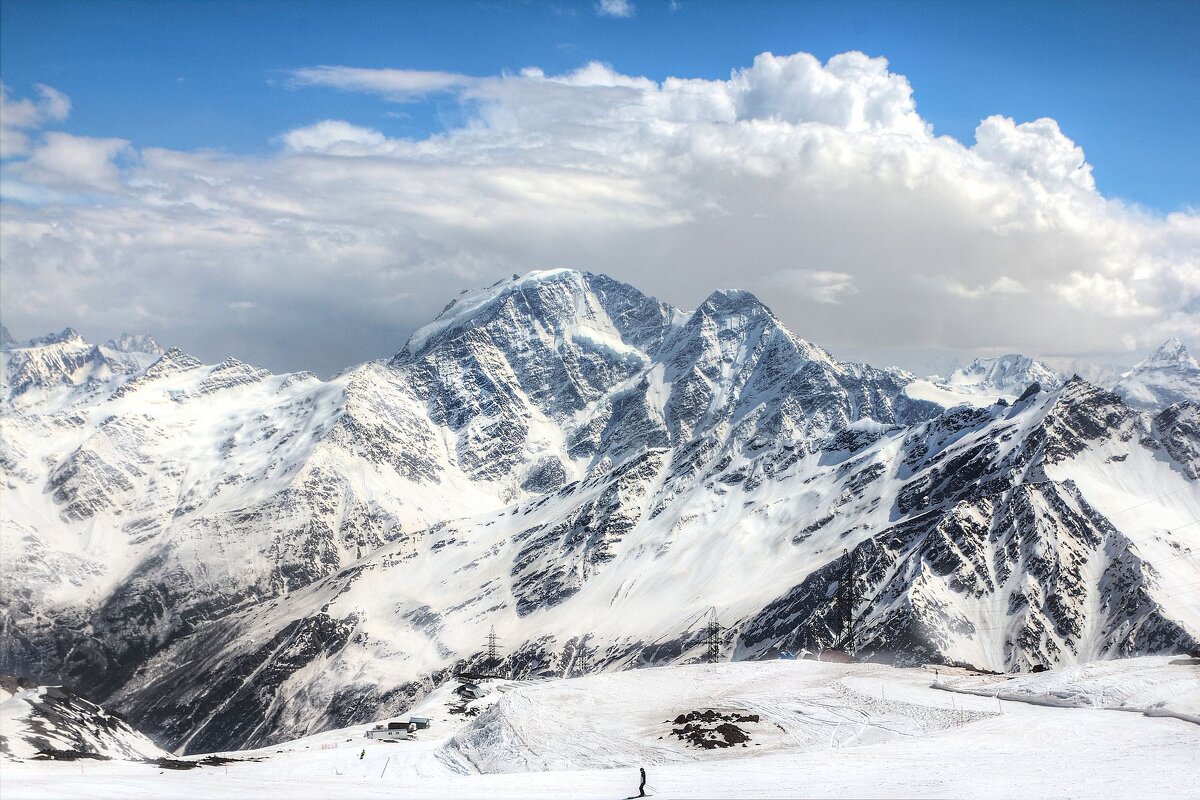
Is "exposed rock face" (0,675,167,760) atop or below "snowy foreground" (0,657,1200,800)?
below

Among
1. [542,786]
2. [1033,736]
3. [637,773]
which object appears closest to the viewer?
[542,786]

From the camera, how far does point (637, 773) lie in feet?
192

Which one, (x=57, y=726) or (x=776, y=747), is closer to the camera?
(x=776, y=747)

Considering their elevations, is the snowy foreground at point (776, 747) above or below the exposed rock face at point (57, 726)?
above

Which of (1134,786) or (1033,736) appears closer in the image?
(1134,786)

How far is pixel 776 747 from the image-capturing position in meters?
64.6

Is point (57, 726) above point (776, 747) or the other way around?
the other way around

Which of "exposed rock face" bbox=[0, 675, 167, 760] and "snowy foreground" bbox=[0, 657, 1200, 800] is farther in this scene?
"exposed rock face" bbox=[0, 675, 167, 760]

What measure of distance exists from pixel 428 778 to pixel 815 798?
3024cm

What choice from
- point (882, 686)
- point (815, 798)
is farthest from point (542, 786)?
point (882, 686)

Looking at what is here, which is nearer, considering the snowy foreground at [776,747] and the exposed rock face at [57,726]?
the snowy foreground at [776,747]

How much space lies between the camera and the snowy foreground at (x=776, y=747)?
5209 centimetres

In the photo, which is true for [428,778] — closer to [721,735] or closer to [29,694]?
[721,735]

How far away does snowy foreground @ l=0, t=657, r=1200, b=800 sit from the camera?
171ft
